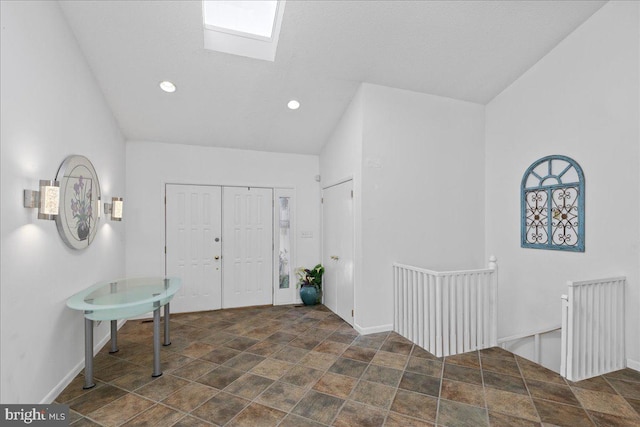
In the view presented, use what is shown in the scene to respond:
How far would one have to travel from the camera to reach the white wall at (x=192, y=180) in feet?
14.3

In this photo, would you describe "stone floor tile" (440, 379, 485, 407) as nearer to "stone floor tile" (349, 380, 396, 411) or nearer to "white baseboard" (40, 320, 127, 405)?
"stone floor tile" (349, 380, 396, 411)

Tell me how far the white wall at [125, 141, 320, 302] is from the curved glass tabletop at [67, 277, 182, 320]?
4.07ft

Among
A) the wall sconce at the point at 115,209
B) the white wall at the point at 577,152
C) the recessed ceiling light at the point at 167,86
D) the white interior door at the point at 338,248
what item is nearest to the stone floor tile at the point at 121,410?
the wall sconce at the point at 115,209

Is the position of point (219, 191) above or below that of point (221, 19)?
below

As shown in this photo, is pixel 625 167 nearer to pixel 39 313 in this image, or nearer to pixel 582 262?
pixel 582 262

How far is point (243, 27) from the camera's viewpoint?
3375 mm

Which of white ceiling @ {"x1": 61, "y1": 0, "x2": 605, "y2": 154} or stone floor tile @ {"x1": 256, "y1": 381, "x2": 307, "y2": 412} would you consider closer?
stone floor tile @ {"x1": 256, "y1": 381, "x2": 307, "y2": 412}

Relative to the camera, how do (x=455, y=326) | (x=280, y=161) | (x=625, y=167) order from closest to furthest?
(x=625, y=167), (x=455, y=326), (x=280, y=161)

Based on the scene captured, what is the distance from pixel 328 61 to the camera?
3414mm

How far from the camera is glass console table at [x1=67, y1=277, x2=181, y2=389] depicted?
8.04ft

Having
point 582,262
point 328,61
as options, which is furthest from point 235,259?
point 582,262

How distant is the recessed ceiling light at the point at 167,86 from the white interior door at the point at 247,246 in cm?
164

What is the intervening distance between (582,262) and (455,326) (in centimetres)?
154

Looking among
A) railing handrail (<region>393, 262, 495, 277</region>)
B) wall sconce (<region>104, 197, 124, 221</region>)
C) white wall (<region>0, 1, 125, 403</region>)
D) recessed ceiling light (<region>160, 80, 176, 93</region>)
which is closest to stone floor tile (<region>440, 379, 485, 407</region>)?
railing handrail (<region>393, 262, 495, 277</region>)
